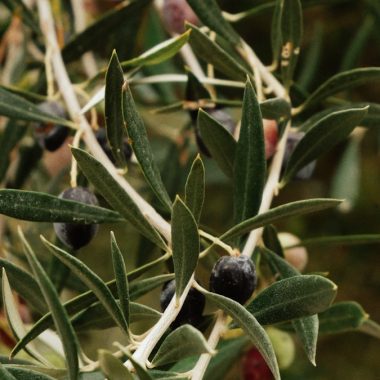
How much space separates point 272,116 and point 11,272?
30cm

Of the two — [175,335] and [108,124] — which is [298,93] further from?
[175,335]

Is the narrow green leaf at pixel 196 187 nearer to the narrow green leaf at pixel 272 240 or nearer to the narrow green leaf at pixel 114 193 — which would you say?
the narrow green leaf at pixel 114 193

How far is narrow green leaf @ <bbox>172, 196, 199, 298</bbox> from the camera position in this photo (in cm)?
59

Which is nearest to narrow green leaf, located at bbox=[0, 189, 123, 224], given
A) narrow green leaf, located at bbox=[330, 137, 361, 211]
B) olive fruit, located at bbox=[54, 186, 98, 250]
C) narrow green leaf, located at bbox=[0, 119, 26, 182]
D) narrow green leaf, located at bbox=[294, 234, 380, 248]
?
olive fruit, located at bbox=[54, 186, 98, 250]

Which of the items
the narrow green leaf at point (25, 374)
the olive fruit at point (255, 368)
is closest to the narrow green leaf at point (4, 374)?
the narrow green leaf at point (25, 374)

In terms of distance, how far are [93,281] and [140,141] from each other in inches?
5.8

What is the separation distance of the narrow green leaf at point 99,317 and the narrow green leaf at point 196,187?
93 mm

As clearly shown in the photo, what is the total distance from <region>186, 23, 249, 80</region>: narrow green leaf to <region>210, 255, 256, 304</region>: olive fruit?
0.80 feet

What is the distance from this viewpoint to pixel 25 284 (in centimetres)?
73

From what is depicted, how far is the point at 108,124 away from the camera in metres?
0.74

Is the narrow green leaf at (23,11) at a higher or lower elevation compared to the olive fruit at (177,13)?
higher

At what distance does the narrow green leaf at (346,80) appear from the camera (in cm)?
79

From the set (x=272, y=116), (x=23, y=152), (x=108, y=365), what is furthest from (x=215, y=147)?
(x=23, y=152)

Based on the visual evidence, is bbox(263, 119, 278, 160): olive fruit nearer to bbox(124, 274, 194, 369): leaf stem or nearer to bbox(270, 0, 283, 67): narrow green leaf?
bbox(270, 0, 283, 67): narrow green leaf
